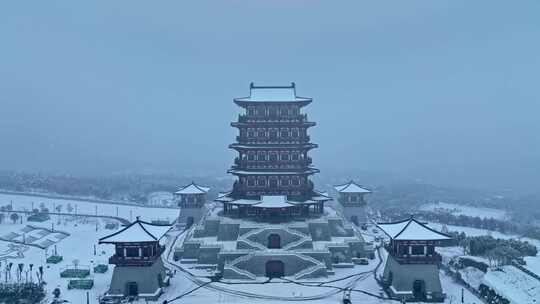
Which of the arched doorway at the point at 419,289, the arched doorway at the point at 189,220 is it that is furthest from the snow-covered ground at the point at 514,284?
the arched doorway at the point at 189,220

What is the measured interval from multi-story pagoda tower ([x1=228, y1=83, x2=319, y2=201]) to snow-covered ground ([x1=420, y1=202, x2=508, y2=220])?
36428 mm

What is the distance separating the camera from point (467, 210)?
73.8 metres

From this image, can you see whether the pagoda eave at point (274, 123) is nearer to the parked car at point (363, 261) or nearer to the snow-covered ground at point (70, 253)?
Answer: the parked car at point (363, 261)

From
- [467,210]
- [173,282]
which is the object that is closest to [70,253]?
[173,282]

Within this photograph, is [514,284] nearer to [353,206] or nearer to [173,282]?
[353,206]

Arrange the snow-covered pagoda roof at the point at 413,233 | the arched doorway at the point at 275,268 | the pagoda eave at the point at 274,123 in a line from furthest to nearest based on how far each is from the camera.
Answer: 1. the pagoda eave at the point at 274,123
2. the arched doorway at the point at 275,268
3. the snow-covered pagoda roof at the point at 413,233

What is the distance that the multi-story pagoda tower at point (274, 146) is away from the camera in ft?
143

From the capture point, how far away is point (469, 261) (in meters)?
37.6

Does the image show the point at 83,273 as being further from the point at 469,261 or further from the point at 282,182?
the point at 469,261

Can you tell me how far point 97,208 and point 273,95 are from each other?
4054 centimetres

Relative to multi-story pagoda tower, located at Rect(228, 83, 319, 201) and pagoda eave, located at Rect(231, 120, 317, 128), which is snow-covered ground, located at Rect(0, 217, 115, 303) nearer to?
multi-story pagoda tower, located at Rect(228, 83, 319, 201)

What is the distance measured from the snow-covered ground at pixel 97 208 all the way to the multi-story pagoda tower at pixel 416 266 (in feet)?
124

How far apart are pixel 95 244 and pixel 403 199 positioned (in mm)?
54333

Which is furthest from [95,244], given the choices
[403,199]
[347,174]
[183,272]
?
[347,174]
